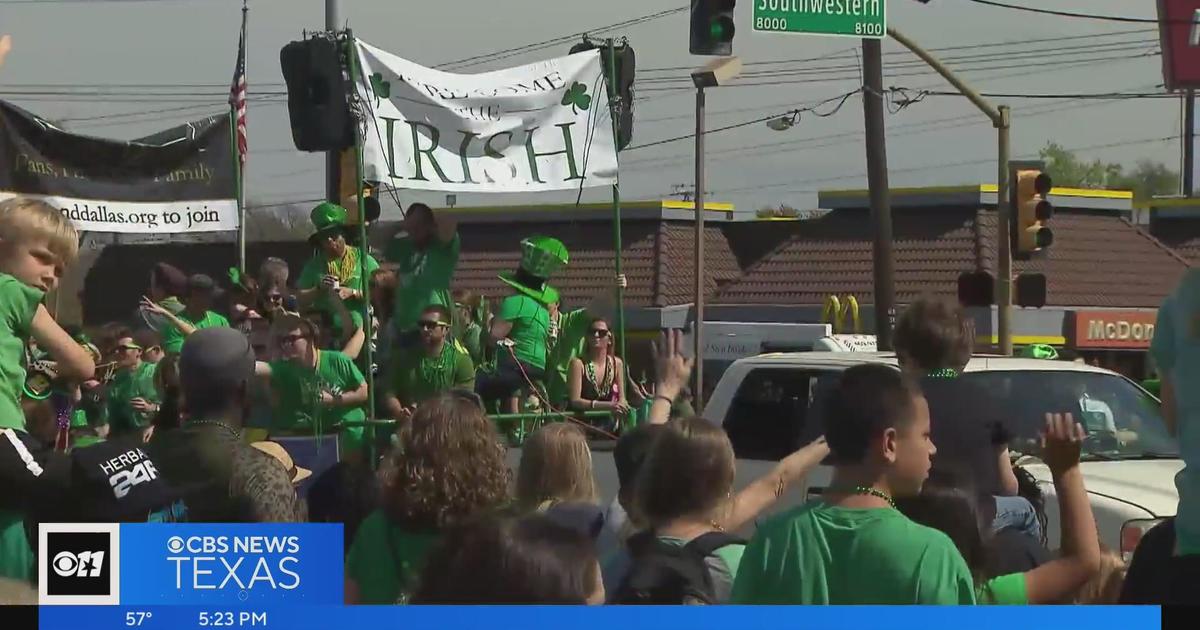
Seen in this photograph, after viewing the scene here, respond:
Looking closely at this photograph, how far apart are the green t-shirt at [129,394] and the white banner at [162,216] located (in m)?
1.58

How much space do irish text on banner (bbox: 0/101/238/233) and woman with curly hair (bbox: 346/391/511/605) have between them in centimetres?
631

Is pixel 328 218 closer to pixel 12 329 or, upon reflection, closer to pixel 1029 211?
pixel 12 329

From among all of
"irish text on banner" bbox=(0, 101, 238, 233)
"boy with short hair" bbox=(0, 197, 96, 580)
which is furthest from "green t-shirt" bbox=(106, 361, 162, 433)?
"boy with short hair" bbox=(0, 197, 96, 580)

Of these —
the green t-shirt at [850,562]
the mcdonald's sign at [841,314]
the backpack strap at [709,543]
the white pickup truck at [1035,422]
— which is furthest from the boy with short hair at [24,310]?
the mcdonald's sign at [841,314]

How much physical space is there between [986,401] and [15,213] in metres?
3.15

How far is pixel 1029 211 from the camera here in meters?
15.3

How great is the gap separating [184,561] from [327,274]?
4346 mm

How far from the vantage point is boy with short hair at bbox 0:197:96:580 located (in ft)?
12.9

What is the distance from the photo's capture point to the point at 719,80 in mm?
19406

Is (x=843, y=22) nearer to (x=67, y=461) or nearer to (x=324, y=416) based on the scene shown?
(x=324, y=416)

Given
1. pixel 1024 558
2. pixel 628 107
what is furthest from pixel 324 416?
pixel 1024 558

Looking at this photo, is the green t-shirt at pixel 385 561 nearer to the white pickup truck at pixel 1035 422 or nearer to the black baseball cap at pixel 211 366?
the black baseball cap at pixel 211 366

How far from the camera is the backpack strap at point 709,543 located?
375 centimetres

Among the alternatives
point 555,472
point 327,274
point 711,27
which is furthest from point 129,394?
point 711,27
